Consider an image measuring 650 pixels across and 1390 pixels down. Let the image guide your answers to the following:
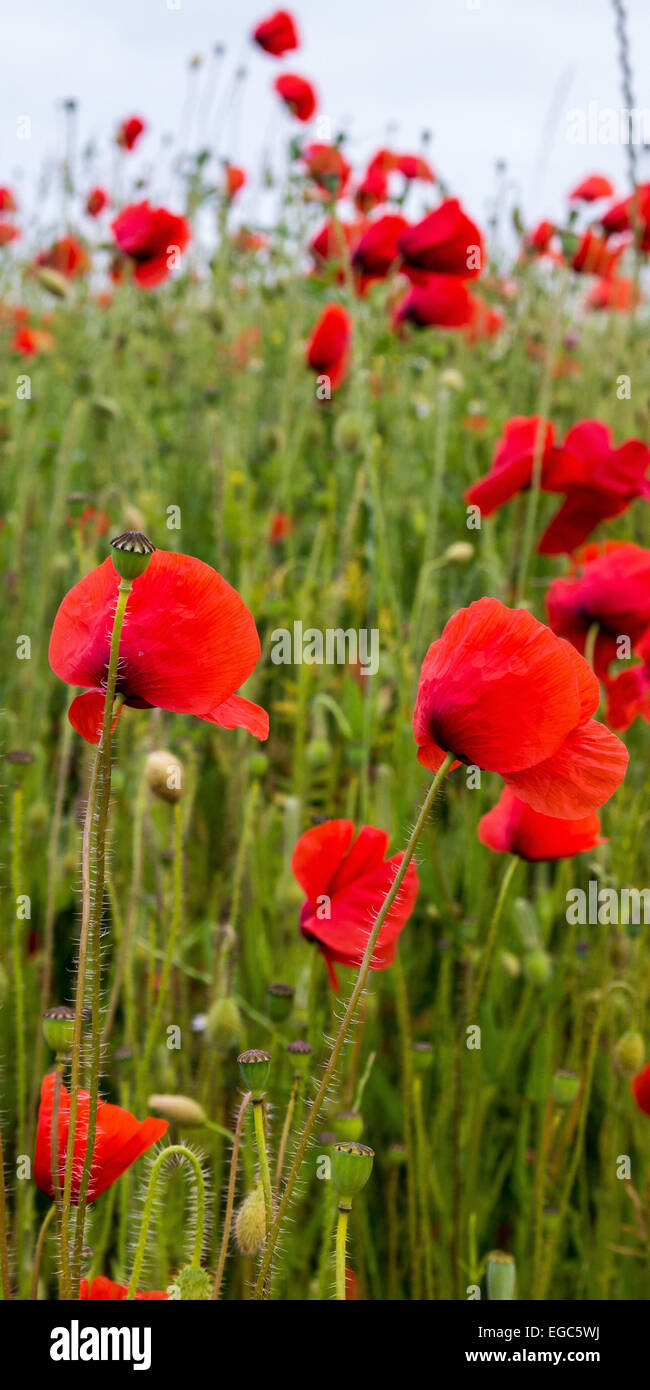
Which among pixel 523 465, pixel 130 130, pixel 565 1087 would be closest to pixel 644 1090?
pixel 565 1087

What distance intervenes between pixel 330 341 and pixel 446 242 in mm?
286

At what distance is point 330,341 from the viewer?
174cm

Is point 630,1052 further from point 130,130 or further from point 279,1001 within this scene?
point 130,130

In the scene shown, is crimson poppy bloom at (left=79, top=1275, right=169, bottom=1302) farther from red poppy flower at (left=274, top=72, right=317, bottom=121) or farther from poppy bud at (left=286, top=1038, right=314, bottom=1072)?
red poppy flower at (left=274, top=72, right=317, bottom=121)

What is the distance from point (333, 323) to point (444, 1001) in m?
1.05

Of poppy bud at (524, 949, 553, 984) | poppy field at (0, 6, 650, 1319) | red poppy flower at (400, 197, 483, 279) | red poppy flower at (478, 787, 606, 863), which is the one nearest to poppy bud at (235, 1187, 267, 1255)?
poppy field at (0, 6, 650, 1319)

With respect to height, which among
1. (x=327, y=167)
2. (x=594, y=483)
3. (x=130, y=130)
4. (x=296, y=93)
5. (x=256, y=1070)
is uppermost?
(x=130, y=130)

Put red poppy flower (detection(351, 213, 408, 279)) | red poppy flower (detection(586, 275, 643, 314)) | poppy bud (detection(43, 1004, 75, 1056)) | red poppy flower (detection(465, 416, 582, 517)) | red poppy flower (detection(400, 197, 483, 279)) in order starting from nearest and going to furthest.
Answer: poppy bud (detection(43, 1004, 75, 1056))
red poppy flower (detection(465, 416, 582, 517))
red poppy flower (detection(400, 197, 483, 279))
red poppy flower (detection(351, 213, 408, 279))
red poppy flower (detection(586, 275, 643, 314))

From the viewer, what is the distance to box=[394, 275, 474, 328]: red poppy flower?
1703 millimetres

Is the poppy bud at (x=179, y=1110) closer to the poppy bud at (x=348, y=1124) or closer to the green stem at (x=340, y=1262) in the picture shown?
the poppy bud at (x=348, y=1124)

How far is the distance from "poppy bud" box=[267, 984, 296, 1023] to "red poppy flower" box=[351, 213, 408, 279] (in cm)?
115

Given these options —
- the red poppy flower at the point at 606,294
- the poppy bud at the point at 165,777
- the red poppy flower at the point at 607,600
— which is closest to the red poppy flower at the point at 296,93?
the red poppy flower at the point at 606,294

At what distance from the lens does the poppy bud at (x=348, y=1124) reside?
70 cm
